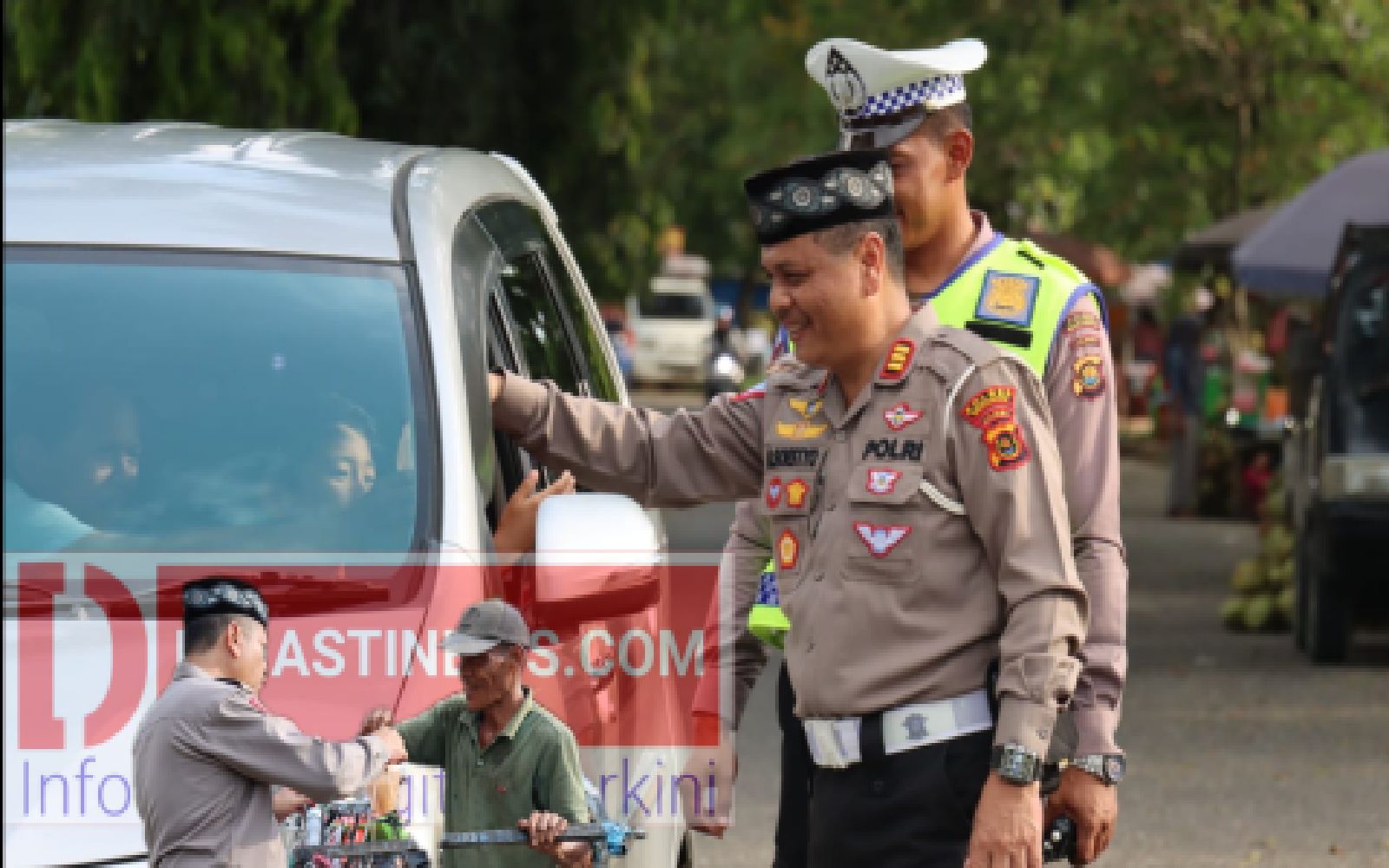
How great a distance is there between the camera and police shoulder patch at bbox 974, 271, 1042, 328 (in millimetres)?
4384

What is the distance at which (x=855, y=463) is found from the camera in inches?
159

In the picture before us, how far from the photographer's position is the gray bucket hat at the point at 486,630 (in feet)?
14.1

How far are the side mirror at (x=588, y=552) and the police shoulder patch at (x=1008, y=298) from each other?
25.0 inches

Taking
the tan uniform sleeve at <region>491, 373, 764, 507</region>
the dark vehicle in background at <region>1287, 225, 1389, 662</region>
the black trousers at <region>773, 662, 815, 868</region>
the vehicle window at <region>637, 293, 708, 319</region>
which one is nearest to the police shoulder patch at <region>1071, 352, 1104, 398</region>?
the tan uniform sleeve at <region>491, 373, 764, 507</region>

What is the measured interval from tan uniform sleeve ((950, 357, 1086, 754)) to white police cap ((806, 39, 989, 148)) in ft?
1.92

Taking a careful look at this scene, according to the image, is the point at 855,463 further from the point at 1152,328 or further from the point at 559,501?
the point at 1152,328

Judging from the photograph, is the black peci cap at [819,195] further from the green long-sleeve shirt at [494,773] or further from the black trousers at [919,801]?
the green long-sleeve shirt at [494,773]

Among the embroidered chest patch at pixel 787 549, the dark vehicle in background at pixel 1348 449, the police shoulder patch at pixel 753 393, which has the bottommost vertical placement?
the dark vehicle in background at pixel 1348 449

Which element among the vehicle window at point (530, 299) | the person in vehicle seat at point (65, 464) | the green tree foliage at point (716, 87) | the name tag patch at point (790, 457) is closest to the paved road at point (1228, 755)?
the vehicle window at point (530, 299)

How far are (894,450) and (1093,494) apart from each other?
427 millimetres

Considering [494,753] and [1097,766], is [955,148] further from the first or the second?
[494,753]

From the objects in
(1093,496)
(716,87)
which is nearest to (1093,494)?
(1093,496)

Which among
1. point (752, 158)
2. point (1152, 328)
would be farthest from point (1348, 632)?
point (752, 158)

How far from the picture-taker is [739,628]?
4.86 metres
